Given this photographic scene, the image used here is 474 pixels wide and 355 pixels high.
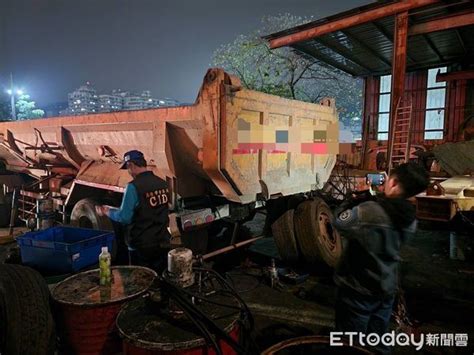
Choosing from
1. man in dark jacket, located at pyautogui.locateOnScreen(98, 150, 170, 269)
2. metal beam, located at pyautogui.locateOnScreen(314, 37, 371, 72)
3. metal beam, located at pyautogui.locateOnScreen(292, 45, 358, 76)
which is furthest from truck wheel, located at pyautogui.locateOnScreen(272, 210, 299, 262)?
metal beam, located at pyautogui.locateOnScreen(292, 45, 358, 76)

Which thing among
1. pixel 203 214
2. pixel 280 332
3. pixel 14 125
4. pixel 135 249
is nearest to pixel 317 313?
pixel 280 332

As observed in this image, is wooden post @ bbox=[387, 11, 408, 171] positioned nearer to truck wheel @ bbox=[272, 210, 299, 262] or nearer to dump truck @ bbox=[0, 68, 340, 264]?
dump truck @ bbox=[0, 68, 340, 264]

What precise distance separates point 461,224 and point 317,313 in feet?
10.3

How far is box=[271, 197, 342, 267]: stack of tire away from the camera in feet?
15.4

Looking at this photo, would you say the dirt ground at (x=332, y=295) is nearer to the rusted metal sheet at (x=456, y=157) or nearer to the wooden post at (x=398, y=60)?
the rusted metal sheet at (x=456, y=157)

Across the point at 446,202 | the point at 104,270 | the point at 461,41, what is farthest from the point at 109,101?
the point at 104,270

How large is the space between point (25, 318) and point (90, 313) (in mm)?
510

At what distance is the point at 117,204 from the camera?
506 centimetres

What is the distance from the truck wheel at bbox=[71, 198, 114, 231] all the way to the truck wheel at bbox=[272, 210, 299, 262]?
250 centimetres

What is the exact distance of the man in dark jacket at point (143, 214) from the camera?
11.3ft

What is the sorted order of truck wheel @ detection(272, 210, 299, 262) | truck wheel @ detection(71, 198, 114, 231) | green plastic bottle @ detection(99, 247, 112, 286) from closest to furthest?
green plastic bottle @ detection(99, 247, 112, 286), truck wheel @ detection(272, 210, 299, 262), truck wheel @ detection(71, 198, 114, 231)

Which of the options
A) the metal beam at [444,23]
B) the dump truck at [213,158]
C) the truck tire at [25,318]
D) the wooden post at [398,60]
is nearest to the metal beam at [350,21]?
the wooden post at [398,60]

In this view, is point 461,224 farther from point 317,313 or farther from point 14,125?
point 14,125

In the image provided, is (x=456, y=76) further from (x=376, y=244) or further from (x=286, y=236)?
Answer: (x=376, y=244)
